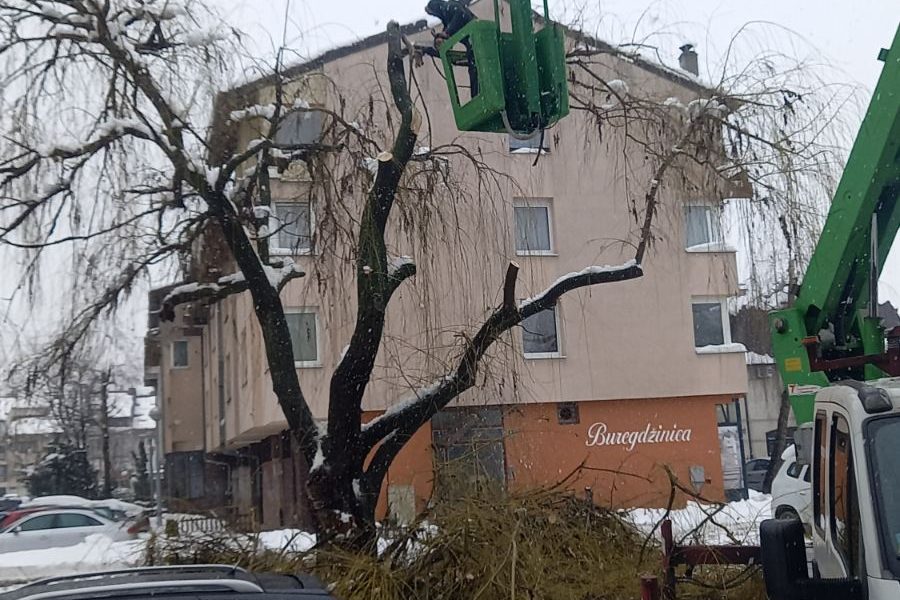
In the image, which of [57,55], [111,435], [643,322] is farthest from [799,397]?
[111,435]

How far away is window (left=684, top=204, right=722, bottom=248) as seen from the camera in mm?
10336

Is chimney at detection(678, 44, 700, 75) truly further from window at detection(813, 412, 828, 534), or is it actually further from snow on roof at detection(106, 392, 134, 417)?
snow on roof at detection(106, 392, 134, 417)

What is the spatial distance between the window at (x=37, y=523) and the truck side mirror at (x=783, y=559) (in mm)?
19349

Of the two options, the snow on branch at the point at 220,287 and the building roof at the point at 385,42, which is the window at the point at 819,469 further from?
the building roof at the point at 385,42

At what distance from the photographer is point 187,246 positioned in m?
9.66

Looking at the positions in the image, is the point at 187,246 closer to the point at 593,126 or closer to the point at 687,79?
the point at 593,126

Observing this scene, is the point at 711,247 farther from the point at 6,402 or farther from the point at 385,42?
the point at 6,402

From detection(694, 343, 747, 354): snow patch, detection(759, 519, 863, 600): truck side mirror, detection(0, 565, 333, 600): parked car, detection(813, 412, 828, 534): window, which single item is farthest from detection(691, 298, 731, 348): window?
detection(0, 565, 333, 600): parked car

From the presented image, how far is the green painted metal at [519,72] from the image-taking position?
18.5 ft

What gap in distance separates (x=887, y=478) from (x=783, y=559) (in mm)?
495

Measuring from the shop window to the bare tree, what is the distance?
14713 mm

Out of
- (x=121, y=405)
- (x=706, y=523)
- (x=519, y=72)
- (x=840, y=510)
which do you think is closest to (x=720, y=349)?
(x=706, y=523)

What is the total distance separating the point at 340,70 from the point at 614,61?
2.95 metres

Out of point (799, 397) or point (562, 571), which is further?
point (562, 571)
